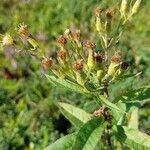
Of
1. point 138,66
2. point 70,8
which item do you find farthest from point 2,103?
point 70,8

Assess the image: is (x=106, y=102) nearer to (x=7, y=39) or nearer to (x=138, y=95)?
(x=138, y=95)

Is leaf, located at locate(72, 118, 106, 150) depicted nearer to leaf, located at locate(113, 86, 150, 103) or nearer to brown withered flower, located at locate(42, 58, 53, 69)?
leaf, located at locate(113, 86, 150, 103)

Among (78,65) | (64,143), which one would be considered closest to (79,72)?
(78,65)

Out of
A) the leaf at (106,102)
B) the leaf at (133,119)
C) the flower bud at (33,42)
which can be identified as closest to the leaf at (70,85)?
the leaf at (106,102)

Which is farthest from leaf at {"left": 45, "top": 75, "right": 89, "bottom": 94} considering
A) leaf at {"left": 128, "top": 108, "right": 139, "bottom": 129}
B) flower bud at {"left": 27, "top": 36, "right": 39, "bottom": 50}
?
leaf at {"left": 128, "top": 108, "right": 139, "bottom": 129}

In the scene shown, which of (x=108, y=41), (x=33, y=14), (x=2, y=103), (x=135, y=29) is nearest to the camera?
(x=108, y=41)

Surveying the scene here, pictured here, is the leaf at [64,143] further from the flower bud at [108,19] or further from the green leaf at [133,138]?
the flower bud at [108,19]

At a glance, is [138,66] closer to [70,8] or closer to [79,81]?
[70,8]
